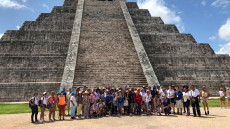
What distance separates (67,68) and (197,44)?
1287 cm

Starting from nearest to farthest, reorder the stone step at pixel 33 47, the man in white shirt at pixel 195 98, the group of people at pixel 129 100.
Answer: the man in white shirt at pixel 195 98 → the group of people at pixel 129 100 → the stone step at pixel 33 47

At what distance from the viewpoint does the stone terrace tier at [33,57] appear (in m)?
13.1

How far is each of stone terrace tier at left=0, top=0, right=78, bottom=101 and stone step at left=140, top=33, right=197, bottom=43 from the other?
8004 millimetres

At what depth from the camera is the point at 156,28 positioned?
21.8m

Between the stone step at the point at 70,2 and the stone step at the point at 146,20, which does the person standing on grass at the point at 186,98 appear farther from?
the stone step at the point at 70,2

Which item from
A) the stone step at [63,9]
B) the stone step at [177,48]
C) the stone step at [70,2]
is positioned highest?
the stone step at [70,2]

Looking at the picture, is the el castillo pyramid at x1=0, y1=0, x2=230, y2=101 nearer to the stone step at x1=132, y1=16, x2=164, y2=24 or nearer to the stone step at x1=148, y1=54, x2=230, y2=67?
the stone step at x1=148, y1=54, x2=230, y2=67

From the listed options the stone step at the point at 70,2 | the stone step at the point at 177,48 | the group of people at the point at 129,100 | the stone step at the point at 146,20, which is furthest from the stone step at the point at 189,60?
the stone step at the point at 70,2

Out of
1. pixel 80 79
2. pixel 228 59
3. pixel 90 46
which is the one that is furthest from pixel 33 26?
pixel 228 59

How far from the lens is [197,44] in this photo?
18625 mm

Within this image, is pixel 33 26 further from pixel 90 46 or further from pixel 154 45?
pixel 154 45

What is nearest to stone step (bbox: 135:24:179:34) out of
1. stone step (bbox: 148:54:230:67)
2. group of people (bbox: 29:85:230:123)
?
stone step (bbox: 148:54:230:67)

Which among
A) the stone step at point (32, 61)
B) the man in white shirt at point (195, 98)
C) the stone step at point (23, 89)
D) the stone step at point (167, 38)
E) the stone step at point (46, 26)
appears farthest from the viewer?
the stone step at point (46, 26)

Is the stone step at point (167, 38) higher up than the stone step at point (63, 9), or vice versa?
the stone step at point (63, 9)
